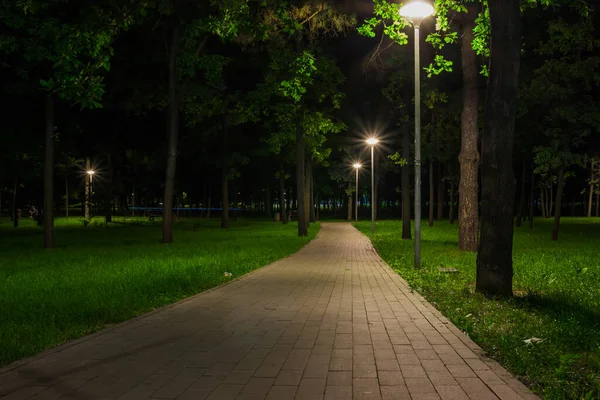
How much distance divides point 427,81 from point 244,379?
71.7ft

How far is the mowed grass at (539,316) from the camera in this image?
4754 millimetres

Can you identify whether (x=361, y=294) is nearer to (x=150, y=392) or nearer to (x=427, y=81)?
(x=150, y=392)

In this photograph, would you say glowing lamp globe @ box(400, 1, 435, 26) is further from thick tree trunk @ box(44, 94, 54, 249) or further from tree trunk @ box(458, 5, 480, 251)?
thick tree trunk @ box(44, 94, 54, 249)

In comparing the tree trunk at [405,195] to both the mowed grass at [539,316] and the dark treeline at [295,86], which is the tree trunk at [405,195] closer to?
the dark treeline at [295,86]

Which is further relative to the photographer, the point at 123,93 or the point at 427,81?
the point at 123,93

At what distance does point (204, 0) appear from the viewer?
19031 millimetres

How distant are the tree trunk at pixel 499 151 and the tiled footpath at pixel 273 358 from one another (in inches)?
60.2

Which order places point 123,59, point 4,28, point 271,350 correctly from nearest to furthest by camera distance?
point 271,350 < point 4,28 < point 123,59

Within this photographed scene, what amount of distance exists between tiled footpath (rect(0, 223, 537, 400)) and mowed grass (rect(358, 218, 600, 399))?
277 mm

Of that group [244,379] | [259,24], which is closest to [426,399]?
[244,379]

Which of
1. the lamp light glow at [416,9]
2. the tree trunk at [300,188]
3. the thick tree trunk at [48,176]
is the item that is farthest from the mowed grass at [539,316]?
the thick tree trunk at [48,176]

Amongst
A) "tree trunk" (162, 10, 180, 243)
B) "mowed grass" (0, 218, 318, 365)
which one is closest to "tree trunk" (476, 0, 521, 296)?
"mowed grass" (0, 218, 318, 365)

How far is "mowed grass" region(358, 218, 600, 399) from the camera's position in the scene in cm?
475

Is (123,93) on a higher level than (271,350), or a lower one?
higher
